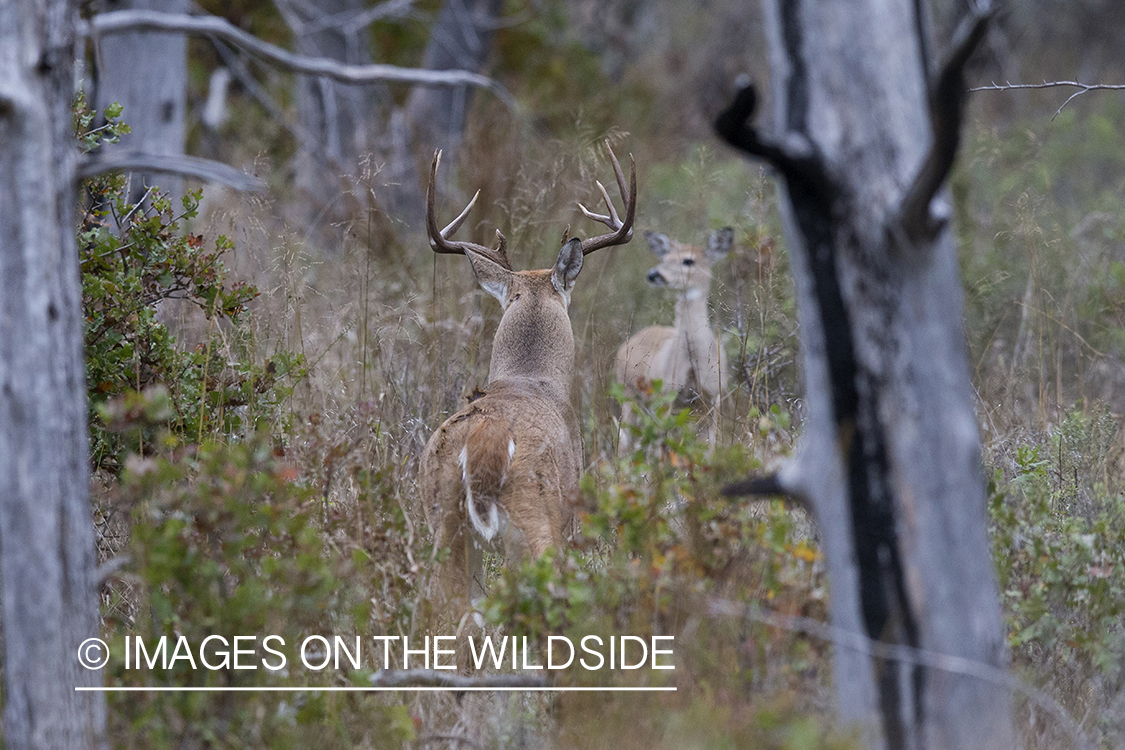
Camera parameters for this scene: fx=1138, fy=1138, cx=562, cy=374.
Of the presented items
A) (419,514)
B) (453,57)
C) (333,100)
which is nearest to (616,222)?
(419,514)

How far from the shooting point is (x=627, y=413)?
6.54 meters

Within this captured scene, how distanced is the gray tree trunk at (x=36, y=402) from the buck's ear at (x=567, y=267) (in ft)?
9.01

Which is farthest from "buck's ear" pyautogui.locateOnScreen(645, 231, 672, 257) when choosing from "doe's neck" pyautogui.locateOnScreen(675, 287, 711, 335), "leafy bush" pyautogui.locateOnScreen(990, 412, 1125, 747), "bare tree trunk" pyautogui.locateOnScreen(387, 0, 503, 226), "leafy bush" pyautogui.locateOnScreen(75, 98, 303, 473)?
"bare tree trunk" pyautogui.locateOnScreen(387, 0, 503, 226)

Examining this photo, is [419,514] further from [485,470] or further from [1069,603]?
[1069,603]

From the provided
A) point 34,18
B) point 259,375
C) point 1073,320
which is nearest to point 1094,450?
→ point 1073,320

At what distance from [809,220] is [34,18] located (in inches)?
63.9

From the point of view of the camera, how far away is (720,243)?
309 inches

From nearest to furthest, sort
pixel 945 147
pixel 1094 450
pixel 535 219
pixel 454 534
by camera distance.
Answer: pixel 945 147 → pixel 454 534 → pixel 1094 450 → pixel 535 219

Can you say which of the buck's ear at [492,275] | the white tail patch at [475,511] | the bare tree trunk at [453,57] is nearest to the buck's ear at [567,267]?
the buck's ear at [492,275]

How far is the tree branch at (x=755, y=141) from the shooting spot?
84.4 inches

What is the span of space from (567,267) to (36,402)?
298 cm

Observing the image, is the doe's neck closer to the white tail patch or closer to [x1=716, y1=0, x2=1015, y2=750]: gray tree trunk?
the white tail patch

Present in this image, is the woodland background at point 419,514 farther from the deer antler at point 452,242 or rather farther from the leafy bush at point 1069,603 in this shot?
the deer antler at point 452,242

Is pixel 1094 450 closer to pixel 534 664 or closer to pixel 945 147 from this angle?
pixel 534 664
